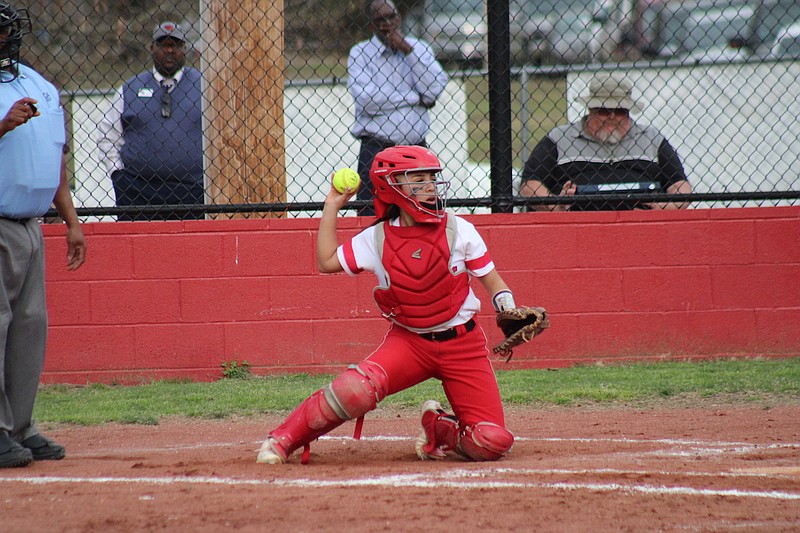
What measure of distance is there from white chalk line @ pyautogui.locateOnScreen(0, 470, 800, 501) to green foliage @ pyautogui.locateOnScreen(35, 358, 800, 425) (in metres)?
1.87

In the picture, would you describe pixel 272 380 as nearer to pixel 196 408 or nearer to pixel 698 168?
pixel 196 408

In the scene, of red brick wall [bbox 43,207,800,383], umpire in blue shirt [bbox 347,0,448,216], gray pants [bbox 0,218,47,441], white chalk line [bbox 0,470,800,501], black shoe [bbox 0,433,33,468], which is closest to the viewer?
white chalk line [bbox 0,470,800,501]

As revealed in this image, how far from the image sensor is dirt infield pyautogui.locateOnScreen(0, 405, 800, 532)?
3273 millimetres

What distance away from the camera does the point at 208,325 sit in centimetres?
724

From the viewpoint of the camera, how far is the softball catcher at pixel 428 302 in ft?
14.9

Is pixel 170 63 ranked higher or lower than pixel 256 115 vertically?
higher

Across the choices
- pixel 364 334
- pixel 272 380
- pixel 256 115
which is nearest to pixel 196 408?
pixel 272 380

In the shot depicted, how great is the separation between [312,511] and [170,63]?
5280 millimetres

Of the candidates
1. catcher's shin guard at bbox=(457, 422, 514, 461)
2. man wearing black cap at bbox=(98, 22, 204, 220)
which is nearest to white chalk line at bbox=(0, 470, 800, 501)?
catcher's shin guard at bbox=(457, 422, 514, 461)

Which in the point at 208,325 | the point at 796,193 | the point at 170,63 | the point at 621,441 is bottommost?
the point at 621,441

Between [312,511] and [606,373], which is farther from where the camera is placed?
[606,373]

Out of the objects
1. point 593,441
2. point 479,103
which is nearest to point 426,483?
point 593,441

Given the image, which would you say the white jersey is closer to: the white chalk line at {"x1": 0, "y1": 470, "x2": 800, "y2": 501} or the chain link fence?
the white chalk line at {"x1": 0, "y1": 470, "x2": 800, "y2": 501}

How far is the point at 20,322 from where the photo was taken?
15.0ft
